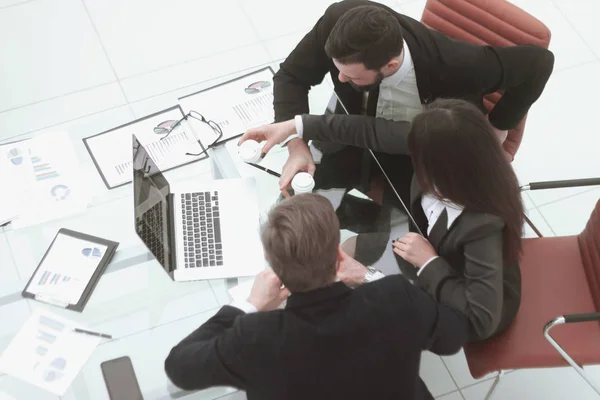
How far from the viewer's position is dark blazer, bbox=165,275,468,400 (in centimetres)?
154

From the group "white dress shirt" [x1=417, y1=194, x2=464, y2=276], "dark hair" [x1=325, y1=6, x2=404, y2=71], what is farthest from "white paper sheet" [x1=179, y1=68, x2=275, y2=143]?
"white dress shirt" [x1=417, y1=194, x2=464, y2=276]

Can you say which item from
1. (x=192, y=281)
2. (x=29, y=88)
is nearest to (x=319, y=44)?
(x=192, y=281)

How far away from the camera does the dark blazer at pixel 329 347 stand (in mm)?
1535

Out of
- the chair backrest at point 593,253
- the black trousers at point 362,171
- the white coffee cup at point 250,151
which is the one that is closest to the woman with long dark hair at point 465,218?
the black trousers at point 362,171

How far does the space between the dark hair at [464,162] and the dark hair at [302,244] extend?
0.36m

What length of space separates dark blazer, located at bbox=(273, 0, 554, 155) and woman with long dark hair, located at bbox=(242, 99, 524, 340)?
42cm

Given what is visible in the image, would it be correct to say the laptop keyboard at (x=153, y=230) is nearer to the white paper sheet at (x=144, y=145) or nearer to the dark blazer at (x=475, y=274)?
the white paper sheet at (x=144, y=145)

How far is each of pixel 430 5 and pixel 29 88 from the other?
6.85ft

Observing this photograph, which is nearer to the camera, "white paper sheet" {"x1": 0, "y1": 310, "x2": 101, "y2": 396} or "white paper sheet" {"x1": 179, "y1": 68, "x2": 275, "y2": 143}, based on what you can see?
"white paper sheet" {"x1": 0, "y1": 310, "x2": 101, "y2": 396}

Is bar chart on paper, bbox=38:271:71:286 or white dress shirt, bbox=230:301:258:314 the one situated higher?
white dress shirt, bbox=230:301:258:314

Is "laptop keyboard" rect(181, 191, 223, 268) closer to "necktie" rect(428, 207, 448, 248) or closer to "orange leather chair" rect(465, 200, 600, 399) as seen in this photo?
"necktie" rect(428, 207, 448, 248)

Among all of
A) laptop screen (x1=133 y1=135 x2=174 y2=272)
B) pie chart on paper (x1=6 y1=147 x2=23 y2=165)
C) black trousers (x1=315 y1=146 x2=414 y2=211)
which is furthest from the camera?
pie chart on paper (x1=6 y1=147 x2=23 y2=165)

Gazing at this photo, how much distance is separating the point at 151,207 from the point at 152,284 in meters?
0.27

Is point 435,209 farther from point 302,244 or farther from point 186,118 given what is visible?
point 186,118
